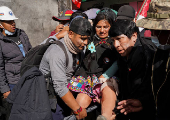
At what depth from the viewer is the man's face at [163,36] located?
5.03ft

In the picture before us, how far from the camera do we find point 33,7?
247 inches

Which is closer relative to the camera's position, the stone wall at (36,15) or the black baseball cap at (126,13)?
the black baseball cap at (126,13)

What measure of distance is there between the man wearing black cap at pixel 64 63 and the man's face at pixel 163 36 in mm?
956

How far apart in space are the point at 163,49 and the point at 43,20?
18.8ft

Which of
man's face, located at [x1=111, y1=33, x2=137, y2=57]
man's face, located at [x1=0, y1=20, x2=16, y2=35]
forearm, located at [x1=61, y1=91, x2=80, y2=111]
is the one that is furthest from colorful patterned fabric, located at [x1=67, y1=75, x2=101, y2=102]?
man's face, located at [x1=0, y1=20, x2=16, y2=35]

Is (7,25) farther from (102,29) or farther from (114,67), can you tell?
(114,67)

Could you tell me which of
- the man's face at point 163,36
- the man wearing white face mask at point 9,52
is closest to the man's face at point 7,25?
the man wearing white face mask at point 9,52

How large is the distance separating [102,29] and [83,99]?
1.13 m

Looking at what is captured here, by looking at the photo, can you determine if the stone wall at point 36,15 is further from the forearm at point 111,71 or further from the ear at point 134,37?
the ear at point 134,37

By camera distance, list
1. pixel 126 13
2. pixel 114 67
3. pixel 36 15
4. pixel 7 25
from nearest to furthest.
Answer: pixel 114 67
pixel 126 13
pixel 7 25
pixel 36 15

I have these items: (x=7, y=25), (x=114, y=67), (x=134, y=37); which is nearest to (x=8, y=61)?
(x=7, y=25)

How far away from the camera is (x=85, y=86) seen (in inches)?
97.9

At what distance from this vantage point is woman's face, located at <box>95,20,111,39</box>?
276 centimetres

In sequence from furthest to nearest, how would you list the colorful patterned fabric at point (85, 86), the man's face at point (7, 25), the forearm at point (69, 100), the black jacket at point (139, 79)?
1. the man's face at point (7, 25)
2. the colorful patterned fabric at point (85, 86)
3. the forearm at point (69, 100)
4. the black jacket at point (139, 79)
